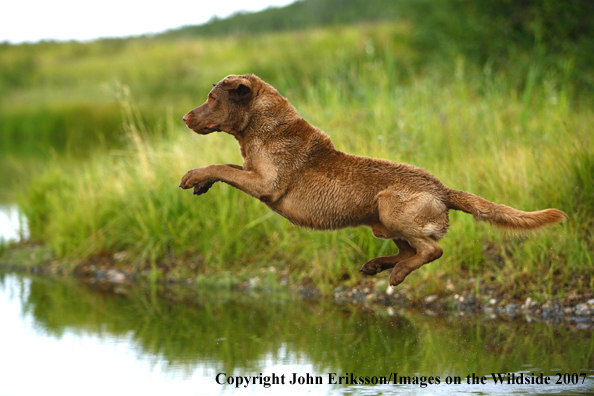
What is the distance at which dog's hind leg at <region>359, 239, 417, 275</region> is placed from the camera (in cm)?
470

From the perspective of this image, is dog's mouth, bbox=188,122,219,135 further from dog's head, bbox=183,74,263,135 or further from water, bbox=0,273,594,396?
water, bbox=0,273,594,396

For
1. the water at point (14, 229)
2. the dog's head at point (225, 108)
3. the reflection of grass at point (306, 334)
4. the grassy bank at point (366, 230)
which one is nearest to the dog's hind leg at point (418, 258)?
the reflection of grass at point (306, 334)

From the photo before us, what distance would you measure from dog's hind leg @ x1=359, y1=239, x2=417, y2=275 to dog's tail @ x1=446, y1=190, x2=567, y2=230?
0.44 m

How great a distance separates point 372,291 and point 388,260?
2.84 meters

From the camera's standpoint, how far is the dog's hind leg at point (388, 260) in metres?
4.70

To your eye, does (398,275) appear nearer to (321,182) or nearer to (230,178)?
(321,182)

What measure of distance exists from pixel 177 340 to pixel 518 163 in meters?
4.09

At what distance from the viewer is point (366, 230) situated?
7578mm

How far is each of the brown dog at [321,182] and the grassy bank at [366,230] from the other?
267 centimetres

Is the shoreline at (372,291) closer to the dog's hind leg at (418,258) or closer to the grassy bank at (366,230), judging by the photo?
the grassy bank at (366,230)

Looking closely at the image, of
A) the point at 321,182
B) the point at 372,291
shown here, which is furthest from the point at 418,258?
the point at 372,291

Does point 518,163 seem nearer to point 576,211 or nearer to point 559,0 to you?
point 576,211

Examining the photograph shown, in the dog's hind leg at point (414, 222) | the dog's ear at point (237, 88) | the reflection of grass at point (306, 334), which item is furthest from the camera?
the reflection of grass at point (306, 334)

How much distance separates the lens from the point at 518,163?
7.43m
